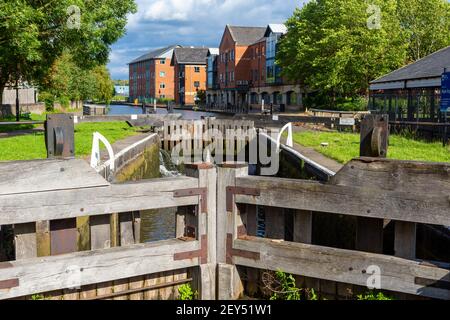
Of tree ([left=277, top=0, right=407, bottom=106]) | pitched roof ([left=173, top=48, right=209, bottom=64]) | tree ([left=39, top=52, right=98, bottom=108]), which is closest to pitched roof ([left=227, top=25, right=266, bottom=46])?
tree ([left=39, top=52, right=98, bottom=108])

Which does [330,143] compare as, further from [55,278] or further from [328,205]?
[55,278]

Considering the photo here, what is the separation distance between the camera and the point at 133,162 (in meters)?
18.6

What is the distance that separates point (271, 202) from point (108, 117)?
2784cm

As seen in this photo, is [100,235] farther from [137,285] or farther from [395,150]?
[395,150]

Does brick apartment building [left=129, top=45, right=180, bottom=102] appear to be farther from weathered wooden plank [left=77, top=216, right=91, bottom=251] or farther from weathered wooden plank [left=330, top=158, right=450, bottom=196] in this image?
weathered wooden plank [left=330, top=158, right=450, bottom=196]

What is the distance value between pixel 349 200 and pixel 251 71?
76301mm

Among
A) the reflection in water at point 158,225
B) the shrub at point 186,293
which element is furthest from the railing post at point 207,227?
the reflection in water at point 158,225

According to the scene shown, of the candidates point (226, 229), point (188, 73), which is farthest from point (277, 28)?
point (226, 229)

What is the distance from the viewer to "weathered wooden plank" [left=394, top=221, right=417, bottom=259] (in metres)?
5.19

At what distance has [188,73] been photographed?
360 feet

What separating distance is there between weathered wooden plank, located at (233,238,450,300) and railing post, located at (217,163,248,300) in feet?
0.38

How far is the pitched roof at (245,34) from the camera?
80000 mm

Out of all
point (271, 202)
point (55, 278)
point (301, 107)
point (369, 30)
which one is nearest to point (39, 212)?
point (55, 278)
